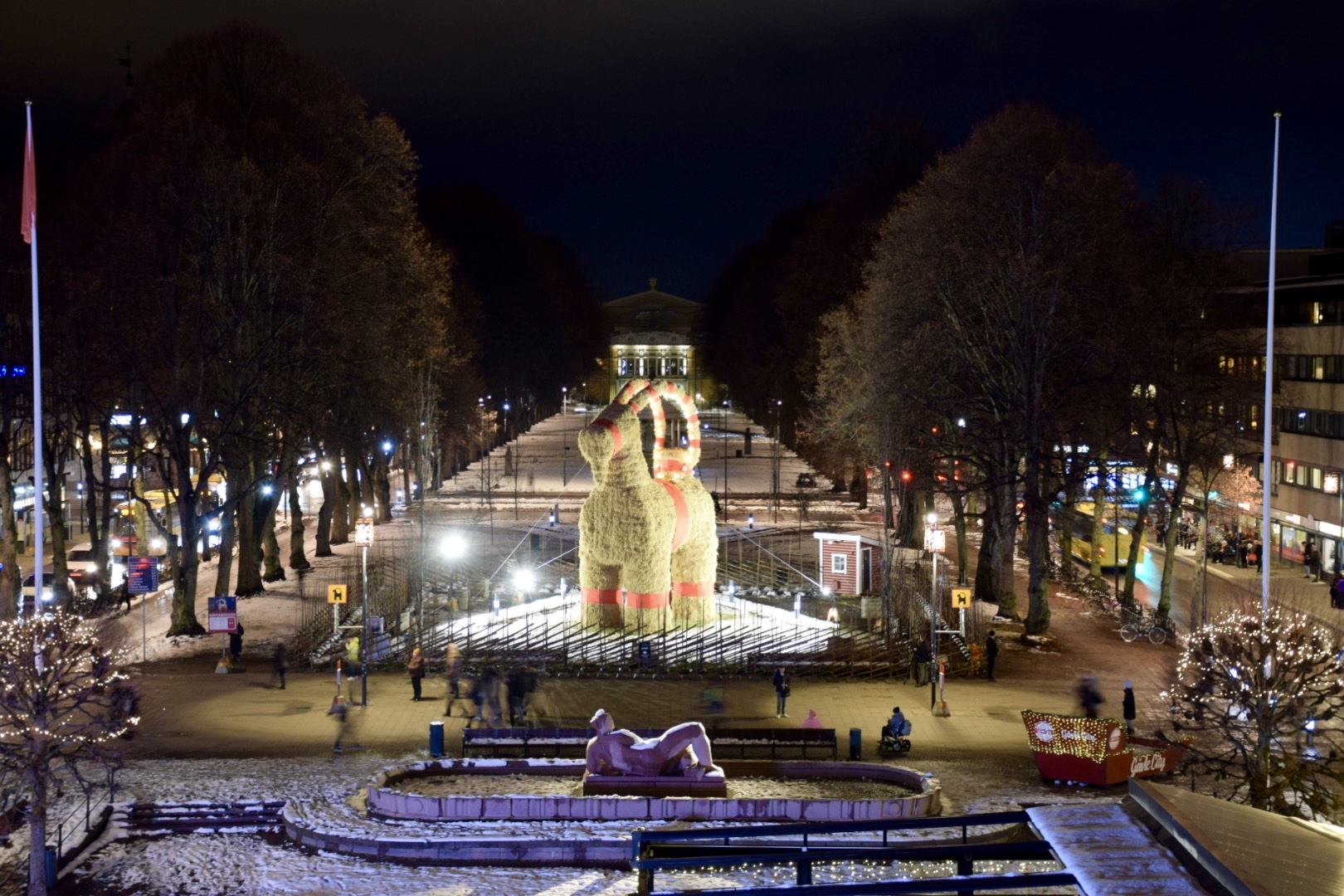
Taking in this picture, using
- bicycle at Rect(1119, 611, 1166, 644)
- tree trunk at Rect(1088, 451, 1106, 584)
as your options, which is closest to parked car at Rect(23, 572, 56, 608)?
bicycle at Rect(1119, 611, 1166, 644)

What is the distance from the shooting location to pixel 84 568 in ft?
147

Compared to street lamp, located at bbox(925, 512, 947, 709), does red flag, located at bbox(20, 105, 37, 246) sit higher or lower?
higher

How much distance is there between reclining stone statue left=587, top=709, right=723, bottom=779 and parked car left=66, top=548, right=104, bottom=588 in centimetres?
2380

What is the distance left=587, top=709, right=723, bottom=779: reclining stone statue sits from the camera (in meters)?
21.2

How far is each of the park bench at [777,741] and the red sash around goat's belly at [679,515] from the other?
31.5 ft

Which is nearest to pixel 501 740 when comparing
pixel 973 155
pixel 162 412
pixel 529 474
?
pixel 162 412

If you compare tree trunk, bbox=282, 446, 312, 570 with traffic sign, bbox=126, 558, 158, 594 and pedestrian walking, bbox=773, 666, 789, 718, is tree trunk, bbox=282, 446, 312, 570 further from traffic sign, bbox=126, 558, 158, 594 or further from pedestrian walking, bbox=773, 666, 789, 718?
pedestrian walking, bbox=773, 666, 789, 718

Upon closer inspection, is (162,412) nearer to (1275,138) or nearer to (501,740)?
(501,740)

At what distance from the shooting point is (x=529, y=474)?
82062 millimetres

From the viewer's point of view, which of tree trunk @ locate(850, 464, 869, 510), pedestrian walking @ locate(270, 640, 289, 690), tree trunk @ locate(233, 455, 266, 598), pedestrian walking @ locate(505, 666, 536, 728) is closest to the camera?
pedestrian walking @ locate(505, 666, 536, 728)

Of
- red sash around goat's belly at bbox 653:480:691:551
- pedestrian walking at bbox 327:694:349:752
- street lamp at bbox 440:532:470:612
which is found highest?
red sash around goat's belly at bbox 653:480:691:551

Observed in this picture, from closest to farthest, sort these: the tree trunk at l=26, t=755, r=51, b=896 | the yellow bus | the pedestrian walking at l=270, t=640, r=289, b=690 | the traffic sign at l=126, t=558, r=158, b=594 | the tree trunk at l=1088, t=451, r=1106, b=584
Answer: the tree trunk at l=26, t=755, r=51, b=896
the pedestrian walking at l=270, t=640, r=289, b=690
the traffic sign at l=126, t=558, r=158, b=594
the tree trunk at l=1088, t=451, r=1106, b=584
the yellow bus

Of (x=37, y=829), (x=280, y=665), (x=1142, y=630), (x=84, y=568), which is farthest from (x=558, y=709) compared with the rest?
(x=84, y=568)

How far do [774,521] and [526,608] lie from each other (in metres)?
23.8
